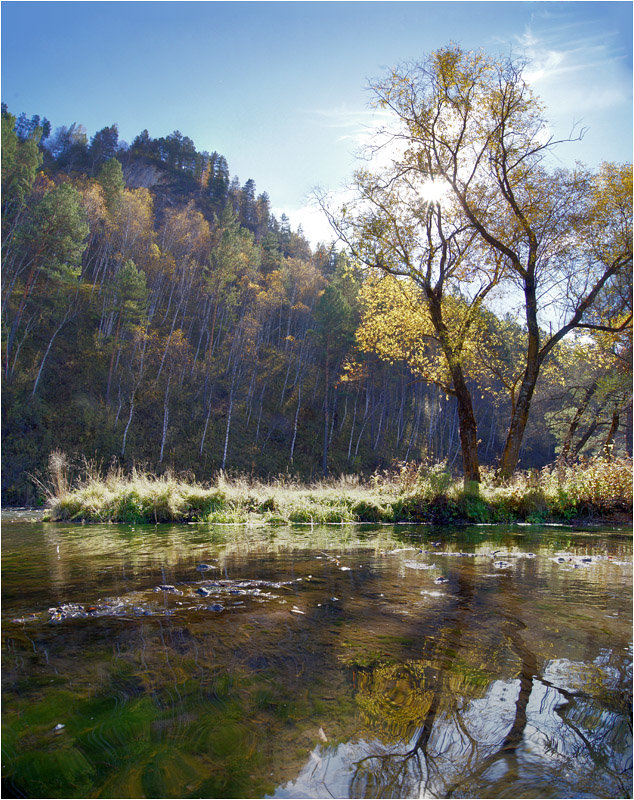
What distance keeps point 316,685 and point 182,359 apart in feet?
156

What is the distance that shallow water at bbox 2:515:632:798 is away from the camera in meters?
1.74

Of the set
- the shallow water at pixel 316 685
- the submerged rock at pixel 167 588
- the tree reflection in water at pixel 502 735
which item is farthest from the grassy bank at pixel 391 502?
the tree reflection in water at pixel 502 735

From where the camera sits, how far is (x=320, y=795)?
1.67 m

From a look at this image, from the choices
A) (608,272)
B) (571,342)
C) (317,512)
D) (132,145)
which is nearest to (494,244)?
(608,272)

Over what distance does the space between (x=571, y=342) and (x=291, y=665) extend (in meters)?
16.9

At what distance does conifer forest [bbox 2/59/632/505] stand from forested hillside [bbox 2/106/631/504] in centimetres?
18

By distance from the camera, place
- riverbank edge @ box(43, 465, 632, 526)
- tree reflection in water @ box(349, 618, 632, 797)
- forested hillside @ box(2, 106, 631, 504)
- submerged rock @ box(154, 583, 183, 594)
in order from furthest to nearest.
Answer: forested hillside @ box(2, 106, 631, 504)
riverbank edge @ box(43, 465, 632, 526)
submerged rock @ box(154, 583, 183, 594)
tree reflection in water @ box(349, 618, 632, 797)

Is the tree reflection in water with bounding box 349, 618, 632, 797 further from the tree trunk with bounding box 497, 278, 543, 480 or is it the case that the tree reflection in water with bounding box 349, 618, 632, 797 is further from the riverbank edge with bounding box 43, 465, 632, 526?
the tree trunk with bounding box 497, 278, 543, 480

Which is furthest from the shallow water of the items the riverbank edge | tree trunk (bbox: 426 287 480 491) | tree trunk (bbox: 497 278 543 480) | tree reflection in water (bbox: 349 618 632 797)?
tree trunk (bbox: 497 278 543 480)

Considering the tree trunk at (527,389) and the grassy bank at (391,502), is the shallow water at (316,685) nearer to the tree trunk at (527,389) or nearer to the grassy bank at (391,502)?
the grassy bank at (391,502)

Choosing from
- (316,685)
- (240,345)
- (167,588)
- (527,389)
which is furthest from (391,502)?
(240,345)

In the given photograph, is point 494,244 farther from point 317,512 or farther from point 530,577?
point 530,577

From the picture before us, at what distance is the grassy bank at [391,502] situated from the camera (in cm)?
1145

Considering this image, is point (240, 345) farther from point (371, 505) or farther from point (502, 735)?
point (502, 735)
